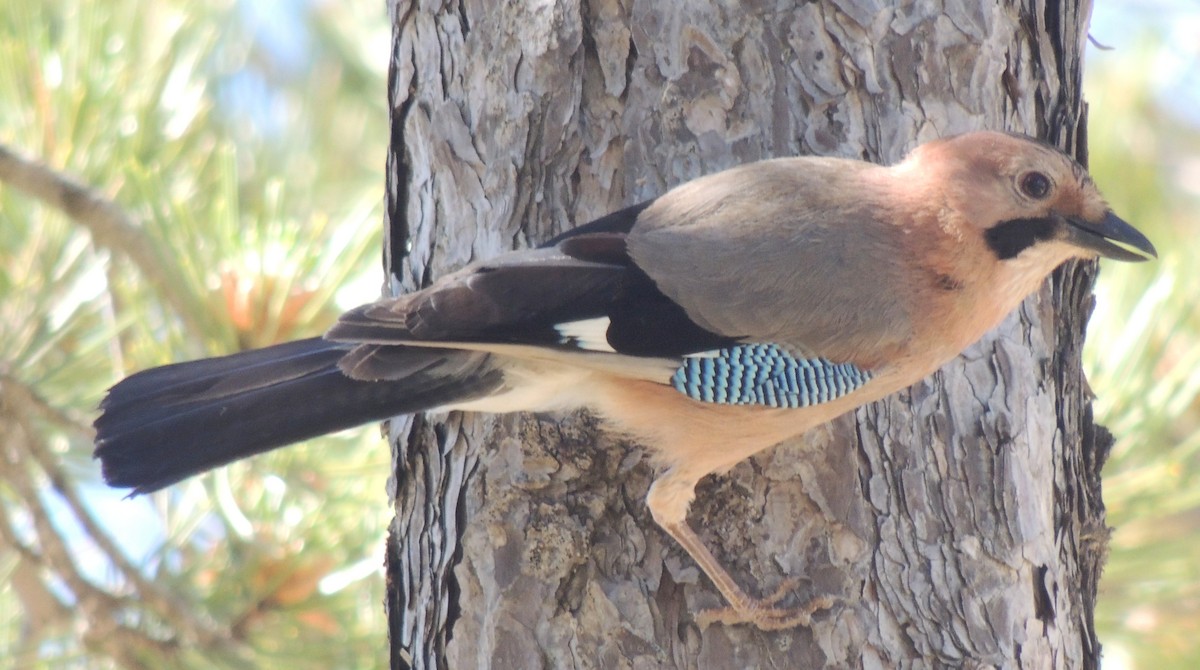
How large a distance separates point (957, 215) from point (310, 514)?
2.39m

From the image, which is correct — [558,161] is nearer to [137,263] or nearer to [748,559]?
[748,559]

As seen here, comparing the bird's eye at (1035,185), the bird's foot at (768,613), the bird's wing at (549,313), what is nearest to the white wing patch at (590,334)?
the bird's wing at (549,313)

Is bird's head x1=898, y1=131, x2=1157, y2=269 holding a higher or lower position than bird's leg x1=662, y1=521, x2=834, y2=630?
higher

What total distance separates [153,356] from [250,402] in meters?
1.55

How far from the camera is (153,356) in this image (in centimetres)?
435

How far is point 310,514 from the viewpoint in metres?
4.42

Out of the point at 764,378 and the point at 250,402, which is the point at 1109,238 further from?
the point at 250,402

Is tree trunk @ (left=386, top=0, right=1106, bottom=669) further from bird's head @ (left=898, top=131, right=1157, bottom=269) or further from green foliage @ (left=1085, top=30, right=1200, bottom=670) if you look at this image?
green foliage @ (left=1085, top=30, right=1200, bottom=670)

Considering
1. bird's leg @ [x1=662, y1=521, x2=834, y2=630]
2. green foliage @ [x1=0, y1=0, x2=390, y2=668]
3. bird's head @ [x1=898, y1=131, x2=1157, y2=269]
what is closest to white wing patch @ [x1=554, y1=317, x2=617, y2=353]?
bird's leg @ [x1=662, y1=521, x2=834, y2=630]

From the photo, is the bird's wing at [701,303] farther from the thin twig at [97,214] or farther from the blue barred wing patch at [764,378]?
the thin twig at [97,214]

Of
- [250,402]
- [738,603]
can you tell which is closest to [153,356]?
[250,402]

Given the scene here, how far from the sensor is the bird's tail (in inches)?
115

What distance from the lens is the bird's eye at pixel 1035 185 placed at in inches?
125

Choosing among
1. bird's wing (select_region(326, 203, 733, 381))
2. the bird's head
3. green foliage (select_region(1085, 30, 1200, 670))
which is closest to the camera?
Result: bird's wing (select_region(326, 203, 733, 381))
